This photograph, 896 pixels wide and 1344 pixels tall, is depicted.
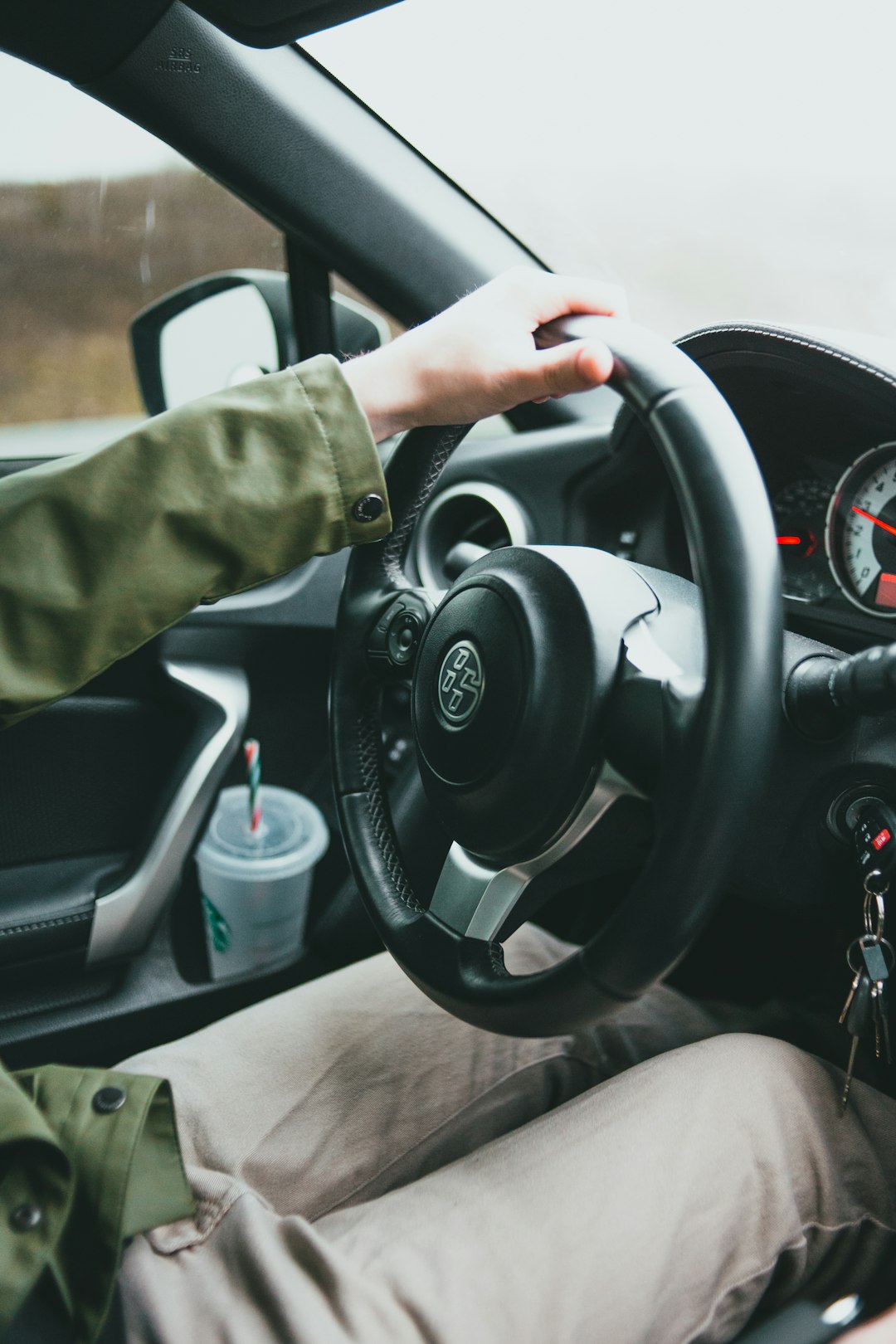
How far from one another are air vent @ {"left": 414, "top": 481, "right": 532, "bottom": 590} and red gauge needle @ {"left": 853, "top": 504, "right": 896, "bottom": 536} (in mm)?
399

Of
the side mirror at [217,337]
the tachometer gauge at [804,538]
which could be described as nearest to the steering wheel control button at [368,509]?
the tachometer gauge at [804,538]

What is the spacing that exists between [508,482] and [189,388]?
23.7 inches

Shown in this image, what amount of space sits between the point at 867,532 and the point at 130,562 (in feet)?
2.13

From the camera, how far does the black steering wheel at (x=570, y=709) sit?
2.02ft

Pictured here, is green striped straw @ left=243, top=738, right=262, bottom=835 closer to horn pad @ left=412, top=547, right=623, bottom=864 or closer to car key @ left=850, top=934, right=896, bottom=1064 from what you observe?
horn pad @ left=412, top=547, right=623, bottom=864

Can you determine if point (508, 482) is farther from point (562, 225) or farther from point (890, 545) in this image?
point (890, 545)

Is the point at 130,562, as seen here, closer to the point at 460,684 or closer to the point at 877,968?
the point at 460,684

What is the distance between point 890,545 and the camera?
963 millimetres

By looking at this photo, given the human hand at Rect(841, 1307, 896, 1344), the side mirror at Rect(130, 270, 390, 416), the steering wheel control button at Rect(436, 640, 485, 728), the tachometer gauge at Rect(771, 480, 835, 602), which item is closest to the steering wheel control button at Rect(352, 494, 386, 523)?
the steering wheel control button at Rect(436, 640, 485, 728)

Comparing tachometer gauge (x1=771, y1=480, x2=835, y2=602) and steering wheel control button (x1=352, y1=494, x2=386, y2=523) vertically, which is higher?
steering wheel control button (x1=352, y1=494, x2=386, y2=523)

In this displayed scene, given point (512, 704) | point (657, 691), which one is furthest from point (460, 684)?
point (657, 691)

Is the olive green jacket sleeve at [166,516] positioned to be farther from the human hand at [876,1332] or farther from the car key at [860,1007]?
the human hand at [876,1332]

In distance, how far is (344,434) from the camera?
786 mm

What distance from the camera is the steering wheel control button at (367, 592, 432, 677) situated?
0.95 metres
